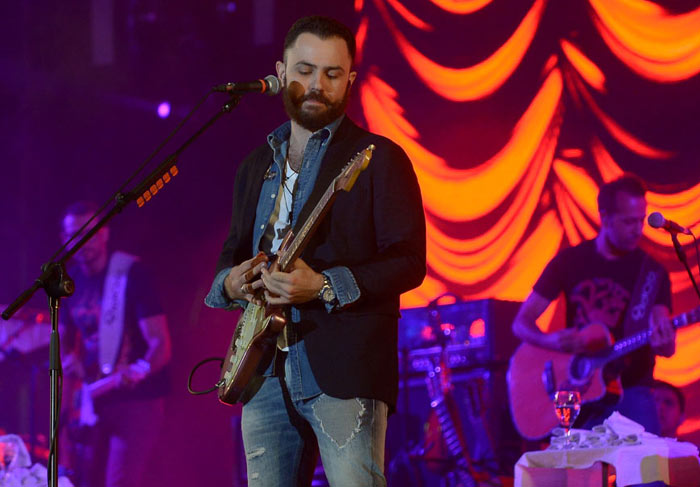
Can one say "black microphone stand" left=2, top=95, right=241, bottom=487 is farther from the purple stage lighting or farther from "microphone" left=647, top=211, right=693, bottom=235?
the purple stage lighting

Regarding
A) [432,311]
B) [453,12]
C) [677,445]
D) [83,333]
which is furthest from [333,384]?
[83,333]

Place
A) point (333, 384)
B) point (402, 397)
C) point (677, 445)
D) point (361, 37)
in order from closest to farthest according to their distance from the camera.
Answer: point (333, 384) < point (677, 445) < point (402, 397) < point (361, 37)

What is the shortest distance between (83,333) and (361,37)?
242cm

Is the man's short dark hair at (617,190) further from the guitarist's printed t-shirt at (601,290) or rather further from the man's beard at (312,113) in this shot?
the man's beard at (312,113)

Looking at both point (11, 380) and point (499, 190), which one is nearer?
point (499, 190)

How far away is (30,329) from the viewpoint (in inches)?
229

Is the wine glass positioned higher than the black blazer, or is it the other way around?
the black blazer

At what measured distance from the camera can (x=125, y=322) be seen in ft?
18.5

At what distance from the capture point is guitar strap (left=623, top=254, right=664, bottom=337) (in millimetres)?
4422

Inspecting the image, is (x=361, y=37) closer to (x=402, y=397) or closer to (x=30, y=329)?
(x=402, y=397)

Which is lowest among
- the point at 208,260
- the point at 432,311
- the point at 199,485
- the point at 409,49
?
the point at 199,485

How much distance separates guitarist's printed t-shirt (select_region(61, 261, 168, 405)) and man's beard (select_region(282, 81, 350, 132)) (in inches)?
134

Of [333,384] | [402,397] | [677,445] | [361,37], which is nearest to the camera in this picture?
[333,384]

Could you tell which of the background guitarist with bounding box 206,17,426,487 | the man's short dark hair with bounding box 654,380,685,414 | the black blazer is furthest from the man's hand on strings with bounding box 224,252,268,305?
the man's short dark hair with bounding box 654,380,685,414
